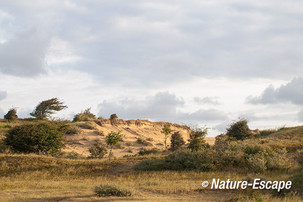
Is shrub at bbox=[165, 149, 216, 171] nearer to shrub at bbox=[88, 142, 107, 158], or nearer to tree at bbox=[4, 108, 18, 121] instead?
shrub at bbox=[88, 142, 107, 158]

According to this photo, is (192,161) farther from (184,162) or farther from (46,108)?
(46,108)

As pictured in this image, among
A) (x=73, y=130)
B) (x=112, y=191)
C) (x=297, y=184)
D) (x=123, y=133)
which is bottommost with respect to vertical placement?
(x=112, y=191)

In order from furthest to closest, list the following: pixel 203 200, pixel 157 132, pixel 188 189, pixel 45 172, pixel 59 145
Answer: pixel 157 132 < pixel 59 145 < pixel 45 172 < pixel 188 189 < pixel 203 200

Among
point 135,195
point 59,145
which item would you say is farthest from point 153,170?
point 59,145

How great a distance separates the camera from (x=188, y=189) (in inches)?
568

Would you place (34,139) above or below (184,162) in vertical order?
above

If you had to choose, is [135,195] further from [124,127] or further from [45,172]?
[124,127]

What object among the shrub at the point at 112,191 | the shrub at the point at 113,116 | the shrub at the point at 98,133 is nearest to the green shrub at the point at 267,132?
the shrub at the point at 98,133

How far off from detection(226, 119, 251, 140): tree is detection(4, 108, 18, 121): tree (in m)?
35.8

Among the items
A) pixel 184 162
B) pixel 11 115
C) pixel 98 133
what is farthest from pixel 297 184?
pixel 11 115

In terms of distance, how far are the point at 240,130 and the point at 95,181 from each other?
2614 cm

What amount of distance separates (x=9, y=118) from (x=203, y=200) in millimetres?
48204

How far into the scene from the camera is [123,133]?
172 ft

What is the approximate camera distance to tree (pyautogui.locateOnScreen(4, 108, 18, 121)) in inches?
2084
